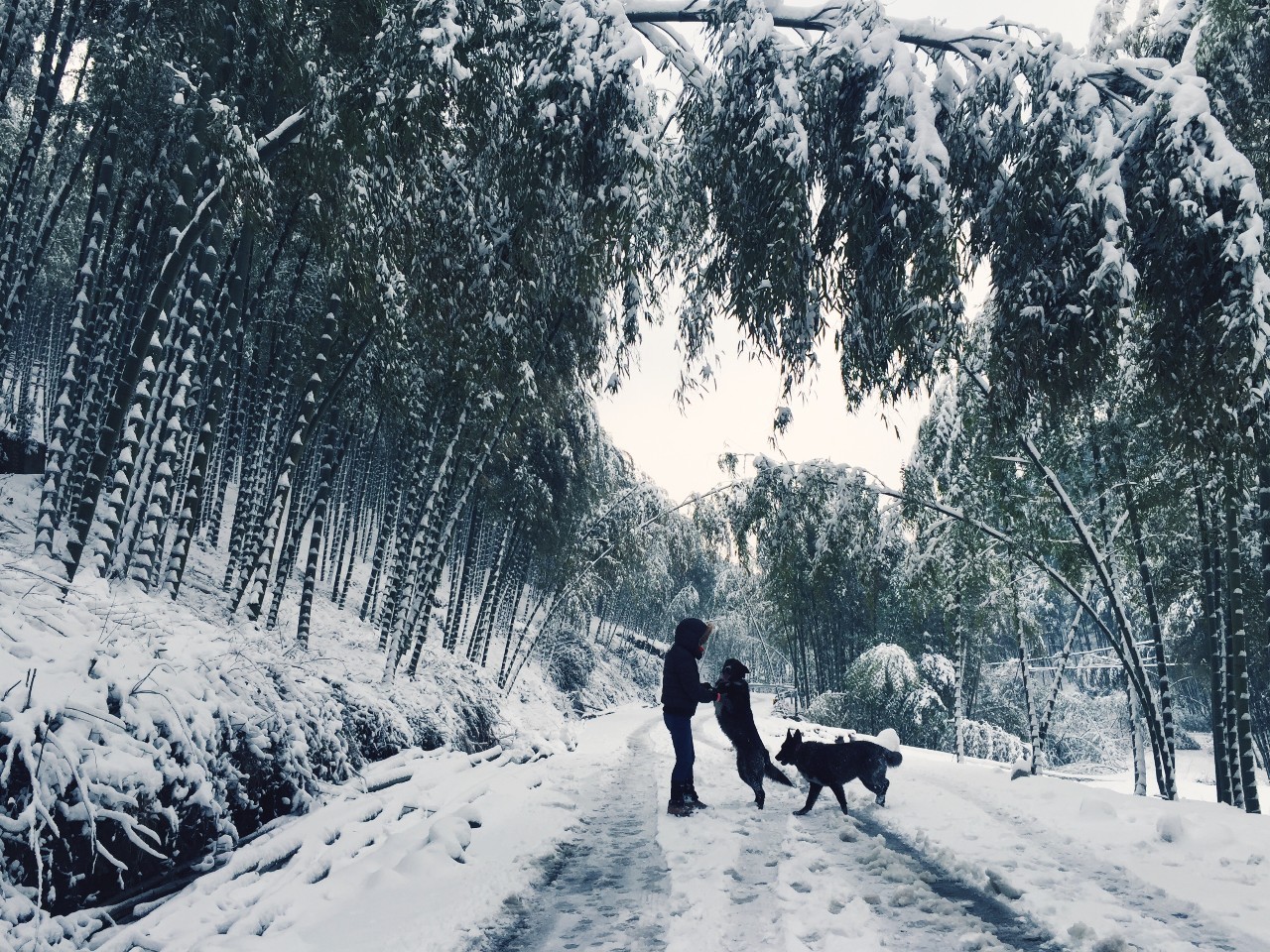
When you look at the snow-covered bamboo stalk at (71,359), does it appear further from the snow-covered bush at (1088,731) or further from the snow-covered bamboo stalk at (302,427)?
the snow-covered bush at (1088,731)

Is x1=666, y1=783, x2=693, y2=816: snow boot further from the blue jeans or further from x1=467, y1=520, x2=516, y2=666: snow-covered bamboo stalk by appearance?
x1=467, y1=520, x2=516, y2=666: snow-covered bamboo stalk

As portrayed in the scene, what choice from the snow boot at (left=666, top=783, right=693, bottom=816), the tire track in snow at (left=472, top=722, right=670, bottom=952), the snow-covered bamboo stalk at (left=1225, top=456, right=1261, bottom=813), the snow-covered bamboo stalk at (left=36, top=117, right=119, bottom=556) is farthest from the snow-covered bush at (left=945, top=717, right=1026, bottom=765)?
the snow-covered bamboo stalk at (left=36, top=117, right=119, bottom=556)

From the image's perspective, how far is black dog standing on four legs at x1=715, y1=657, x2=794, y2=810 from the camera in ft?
16.8

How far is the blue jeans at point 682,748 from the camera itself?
4766 mm

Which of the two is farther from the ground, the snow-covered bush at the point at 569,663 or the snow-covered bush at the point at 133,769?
the snow-covered bush at the point at 133,769

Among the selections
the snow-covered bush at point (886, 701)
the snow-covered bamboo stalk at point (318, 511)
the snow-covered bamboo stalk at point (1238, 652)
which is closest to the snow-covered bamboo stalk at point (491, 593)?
the snow-covered bamboo stalk at point (318, 511)

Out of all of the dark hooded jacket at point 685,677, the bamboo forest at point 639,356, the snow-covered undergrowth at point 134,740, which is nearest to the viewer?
the snow-covered undergrowth at point 134,740

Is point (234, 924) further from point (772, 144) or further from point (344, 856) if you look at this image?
point (772, 144)

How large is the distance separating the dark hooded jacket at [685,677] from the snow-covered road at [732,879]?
2.48 feet

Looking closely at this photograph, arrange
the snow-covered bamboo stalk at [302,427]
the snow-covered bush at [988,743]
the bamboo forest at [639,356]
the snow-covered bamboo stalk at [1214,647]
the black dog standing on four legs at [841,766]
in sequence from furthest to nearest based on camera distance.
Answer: the snow-covered bush at [988,743] < the snow-covered bamboo stalk at [302,427] < the snow-covered bamboo stalk at [1214,647] < the black dog standing on four legs at [841,766] < the bamboo forest at [639,356]

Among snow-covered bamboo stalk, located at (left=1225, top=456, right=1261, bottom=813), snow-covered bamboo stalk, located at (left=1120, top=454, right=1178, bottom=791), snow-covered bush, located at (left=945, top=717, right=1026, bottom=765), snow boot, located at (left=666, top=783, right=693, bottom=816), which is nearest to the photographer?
snow boot, located at (left=666, top=783, right=693, bottom=816)

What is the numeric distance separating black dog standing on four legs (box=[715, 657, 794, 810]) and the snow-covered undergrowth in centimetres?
273

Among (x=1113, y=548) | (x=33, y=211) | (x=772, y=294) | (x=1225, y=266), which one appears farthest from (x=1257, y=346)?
(x=33, y=211)

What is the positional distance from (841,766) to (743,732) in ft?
2.46
